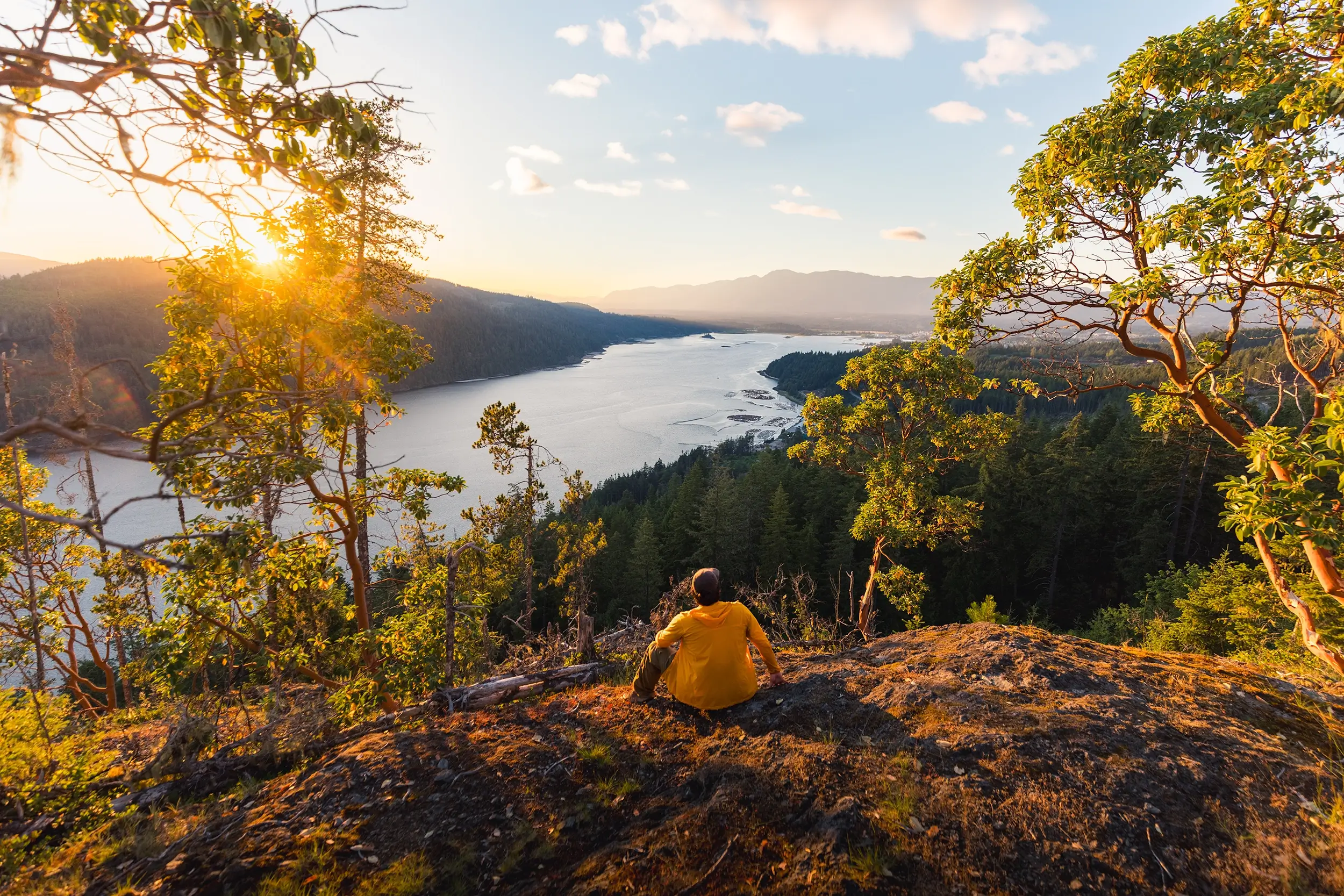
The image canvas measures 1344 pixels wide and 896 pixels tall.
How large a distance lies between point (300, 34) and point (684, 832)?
4.64 meters

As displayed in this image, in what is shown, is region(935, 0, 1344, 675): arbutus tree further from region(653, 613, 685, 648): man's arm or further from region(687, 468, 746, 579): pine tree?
region(687, 468, 746, 579): pine tree

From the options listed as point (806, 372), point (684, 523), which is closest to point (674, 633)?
point (684, 523)

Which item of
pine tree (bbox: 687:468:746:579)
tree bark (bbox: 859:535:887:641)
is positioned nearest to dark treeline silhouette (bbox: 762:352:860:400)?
pine tree (bbox: 687:468:746:579)

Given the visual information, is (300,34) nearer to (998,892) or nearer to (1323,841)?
(998,892)

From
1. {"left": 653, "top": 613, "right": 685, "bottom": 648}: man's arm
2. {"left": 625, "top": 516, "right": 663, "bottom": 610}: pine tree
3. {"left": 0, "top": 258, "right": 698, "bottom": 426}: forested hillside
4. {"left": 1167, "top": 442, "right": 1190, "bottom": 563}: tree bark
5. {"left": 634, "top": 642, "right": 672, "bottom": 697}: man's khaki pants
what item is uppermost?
{"left": 0, "top": 258, "right": 698, "bottom": 426}: forested hillside

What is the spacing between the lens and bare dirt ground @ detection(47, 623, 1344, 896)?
2.73 metres

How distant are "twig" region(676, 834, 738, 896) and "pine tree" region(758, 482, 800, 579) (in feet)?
95.6

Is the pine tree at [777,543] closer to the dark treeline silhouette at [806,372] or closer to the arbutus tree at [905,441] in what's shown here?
the arbutus tree at [905,441]


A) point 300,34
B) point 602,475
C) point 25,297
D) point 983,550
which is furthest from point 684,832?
point 25,297

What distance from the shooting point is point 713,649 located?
14.7 ft

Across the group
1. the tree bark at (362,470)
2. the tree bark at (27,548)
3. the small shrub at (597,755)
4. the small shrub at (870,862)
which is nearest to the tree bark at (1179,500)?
the small shrub at (870,862)

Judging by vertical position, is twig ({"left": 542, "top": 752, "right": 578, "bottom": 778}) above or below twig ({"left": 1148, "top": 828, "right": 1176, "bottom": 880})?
below

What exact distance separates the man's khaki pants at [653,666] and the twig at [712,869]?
5.96 ft

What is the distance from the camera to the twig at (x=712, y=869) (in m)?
2.72
